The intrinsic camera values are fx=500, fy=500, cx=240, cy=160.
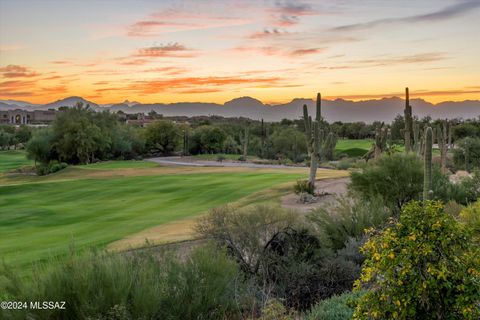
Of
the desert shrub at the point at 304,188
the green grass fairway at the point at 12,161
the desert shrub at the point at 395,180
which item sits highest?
the desert shrub at the point at 395,180

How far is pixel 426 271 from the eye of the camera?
6.00 meters

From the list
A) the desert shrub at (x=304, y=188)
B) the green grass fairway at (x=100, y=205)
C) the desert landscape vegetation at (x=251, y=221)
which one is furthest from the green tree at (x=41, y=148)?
the desert shrub at (x=304, y=188)

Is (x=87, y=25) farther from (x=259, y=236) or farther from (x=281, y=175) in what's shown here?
(x=259, y=236)

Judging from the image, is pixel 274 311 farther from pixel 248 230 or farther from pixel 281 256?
pixel 248 230

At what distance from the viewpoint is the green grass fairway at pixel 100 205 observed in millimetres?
19859

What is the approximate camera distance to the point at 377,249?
6395 millimetres

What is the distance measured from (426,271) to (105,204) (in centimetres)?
2854

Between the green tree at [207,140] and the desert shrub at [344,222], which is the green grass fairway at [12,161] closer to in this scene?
the green tree at [207,140]

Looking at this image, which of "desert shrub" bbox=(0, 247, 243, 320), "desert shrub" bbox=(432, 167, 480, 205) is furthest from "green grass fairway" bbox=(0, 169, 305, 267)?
"desert shrub" bbox=(432, 167, 480, 205)

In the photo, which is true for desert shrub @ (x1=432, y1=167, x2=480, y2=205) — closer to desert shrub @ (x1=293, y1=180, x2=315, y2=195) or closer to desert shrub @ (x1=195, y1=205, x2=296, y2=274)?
desert shrub @ (x1=293, y1=180, x2=315, y2=195)

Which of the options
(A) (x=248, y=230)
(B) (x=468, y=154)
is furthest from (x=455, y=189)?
(B) (x=468, y=154)

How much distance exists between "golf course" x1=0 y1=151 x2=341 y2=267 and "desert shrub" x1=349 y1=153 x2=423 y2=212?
27.3 feet

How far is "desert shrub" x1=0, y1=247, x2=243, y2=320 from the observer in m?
7.46

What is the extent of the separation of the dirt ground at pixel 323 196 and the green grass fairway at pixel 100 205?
4.04 metres
